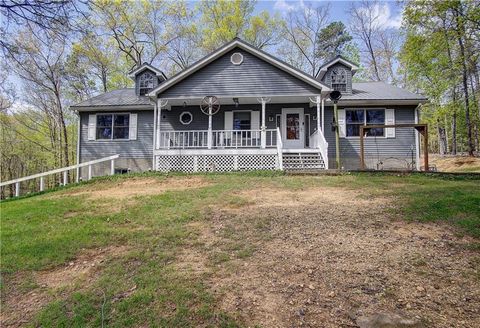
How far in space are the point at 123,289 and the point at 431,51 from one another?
821 inches

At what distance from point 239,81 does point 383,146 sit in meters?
7.17

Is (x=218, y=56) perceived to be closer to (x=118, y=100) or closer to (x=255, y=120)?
(x=255, y=120)

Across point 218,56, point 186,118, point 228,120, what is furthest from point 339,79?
point 186,118

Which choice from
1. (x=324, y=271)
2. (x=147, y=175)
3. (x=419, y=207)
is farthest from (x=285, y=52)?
(x=324, y=271)

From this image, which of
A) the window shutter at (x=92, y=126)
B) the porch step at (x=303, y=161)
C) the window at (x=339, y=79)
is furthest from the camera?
the window shutter at (x=92, y=126)

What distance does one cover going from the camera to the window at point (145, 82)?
16.6m

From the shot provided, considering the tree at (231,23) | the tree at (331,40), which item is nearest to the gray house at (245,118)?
the tree at (231,23)

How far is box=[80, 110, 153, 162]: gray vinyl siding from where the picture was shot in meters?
15.5

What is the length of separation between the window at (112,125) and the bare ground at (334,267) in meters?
11.2

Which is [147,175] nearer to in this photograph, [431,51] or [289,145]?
[289,145]

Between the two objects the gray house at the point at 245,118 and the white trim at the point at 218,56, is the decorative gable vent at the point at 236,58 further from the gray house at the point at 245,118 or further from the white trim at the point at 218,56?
the white trim at the point at 218,56

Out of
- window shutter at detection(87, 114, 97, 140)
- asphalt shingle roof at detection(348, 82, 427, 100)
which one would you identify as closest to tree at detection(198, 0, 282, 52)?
asphalt shingle roof at detection(348, 82, 427, 100)

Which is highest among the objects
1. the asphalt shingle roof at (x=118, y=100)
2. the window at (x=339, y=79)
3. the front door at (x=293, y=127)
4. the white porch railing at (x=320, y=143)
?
the window at (x=339, y=79)

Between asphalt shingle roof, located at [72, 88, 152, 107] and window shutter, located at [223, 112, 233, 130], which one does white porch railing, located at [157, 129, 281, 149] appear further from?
asphalt shingle roof, located at [72, 88, 152, 107]
